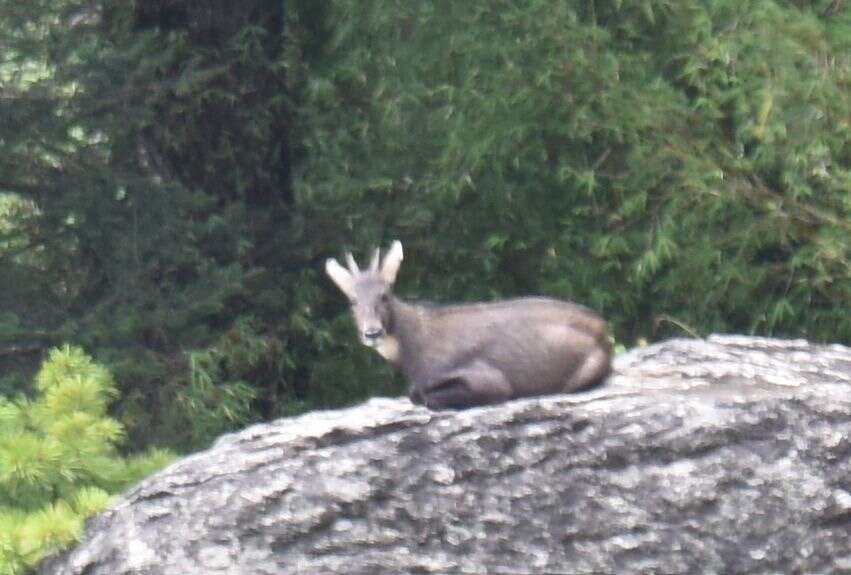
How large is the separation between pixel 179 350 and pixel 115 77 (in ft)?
5.53

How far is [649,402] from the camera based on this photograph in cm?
606

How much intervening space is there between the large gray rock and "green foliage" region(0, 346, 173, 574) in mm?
217

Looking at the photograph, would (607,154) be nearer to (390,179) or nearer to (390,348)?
(390,179)

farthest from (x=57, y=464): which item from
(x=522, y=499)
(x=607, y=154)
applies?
(x=607, y=154)

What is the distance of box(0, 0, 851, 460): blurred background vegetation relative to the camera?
9.66 m

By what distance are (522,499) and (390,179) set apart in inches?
195

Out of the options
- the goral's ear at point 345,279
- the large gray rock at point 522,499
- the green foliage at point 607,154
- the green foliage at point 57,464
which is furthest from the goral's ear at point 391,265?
the green foliage at point 607,154

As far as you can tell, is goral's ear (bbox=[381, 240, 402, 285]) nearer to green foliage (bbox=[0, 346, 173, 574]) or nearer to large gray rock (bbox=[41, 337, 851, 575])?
large gray rock (bbox=[41, 337, 851, 575])

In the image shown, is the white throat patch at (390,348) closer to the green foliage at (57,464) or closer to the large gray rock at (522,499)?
the large gray rock at (522,499)

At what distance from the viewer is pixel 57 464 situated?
244 inches

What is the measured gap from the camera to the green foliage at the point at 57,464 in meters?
5.99

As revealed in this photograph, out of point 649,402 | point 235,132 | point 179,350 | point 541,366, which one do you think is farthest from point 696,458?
point 235,132

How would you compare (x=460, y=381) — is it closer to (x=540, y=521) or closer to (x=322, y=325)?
(x=540, y=521)

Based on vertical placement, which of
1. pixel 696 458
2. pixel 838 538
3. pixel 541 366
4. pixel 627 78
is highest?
pixel 627 78
